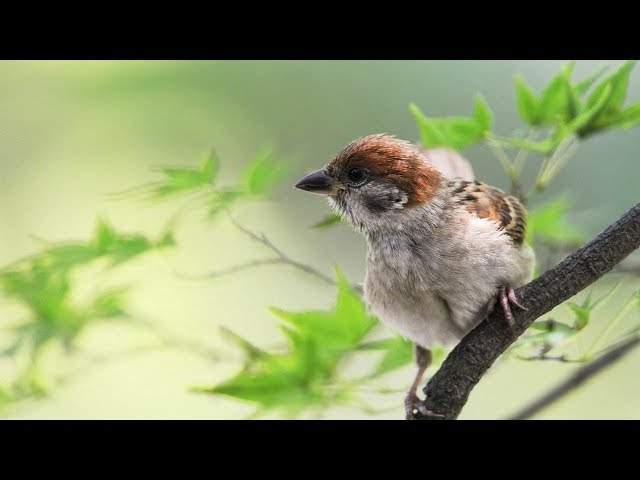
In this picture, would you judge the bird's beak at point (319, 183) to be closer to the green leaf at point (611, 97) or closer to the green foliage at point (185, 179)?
the green foliage at point (185, 179)

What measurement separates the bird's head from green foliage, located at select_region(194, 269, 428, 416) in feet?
0.79

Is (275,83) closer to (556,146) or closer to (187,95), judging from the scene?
(187,95)

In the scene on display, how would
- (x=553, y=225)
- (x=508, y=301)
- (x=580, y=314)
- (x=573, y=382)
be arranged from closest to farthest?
(x=580, y=314)
(x=508, y=301)
(x=573, y=382)
(x=553, y=225)

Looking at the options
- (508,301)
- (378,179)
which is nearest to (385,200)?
(378,179)

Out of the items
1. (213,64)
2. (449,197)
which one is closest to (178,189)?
(449,197)

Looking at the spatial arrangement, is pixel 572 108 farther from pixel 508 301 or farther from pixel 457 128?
pixel 508 301

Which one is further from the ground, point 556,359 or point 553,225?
point 553,225

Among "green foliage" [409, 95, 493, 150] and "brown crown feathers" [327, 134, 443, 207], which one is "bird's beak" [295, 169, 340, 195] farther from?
"green foliage" [409, 95, 493, 150]

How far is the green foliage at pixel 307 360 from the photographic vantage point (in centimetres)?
97

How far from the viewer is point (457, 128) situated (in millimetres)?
1141

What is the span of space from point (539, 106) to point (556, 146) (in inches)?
3.3

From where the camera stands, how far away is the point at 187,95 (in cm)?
256

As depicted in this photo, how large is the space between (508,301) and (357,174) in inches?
13.2

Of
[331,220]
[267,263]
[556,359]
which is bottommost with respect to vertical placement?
[556,359]
